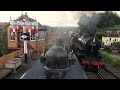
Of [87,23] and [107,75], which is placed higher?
[87,23]

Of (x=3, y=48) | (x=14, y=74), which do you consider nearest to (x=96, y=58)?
(x=14, y=74)

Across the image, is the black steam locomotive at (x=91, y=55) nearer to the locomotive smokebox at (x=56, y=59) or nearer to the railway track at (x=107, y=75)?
the railway track at (x=107, y=75)

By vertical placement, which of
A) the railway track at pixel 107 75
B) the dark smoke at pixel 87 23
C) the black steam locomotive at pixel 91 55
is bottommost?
the railway track at pixel 107 75

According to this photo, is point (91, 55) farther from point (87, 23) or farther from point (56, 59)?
point (87, 23)

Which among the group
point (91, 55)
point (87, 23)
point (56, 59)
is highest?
point (87, 23)

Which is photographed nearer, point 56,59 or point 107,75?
point 56,59

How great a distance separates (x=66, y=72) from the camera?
7.95 metres

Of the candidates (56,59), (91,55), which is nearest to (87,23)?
(91,55)

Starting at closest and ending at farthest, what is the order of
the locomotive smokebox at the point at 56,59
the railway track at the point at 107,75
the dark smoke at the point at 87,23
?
the locomotive smokebox at the point at 56,59
the railway track at the point at 107,75
the dark smoke at the point at 87,23

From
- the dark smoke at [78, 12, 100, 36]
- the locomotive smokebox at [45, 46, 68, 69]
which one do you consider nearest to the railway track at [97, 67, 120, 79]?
the locomotive smokebox at [45, 46, 68, 69]

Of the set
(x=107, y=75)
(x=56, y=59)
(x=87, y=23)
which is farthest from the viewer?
(x=87, y=23)

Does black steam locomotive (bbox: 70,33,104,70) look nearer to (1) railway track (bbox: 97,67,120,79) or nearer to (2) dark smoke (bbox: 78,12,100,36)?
(1) railway track (bbox: 97,67,120,79)

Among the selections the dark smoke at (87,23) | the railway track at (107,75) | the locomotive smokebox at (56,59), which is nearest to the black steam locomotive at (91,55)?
the railway track at (107,75)
